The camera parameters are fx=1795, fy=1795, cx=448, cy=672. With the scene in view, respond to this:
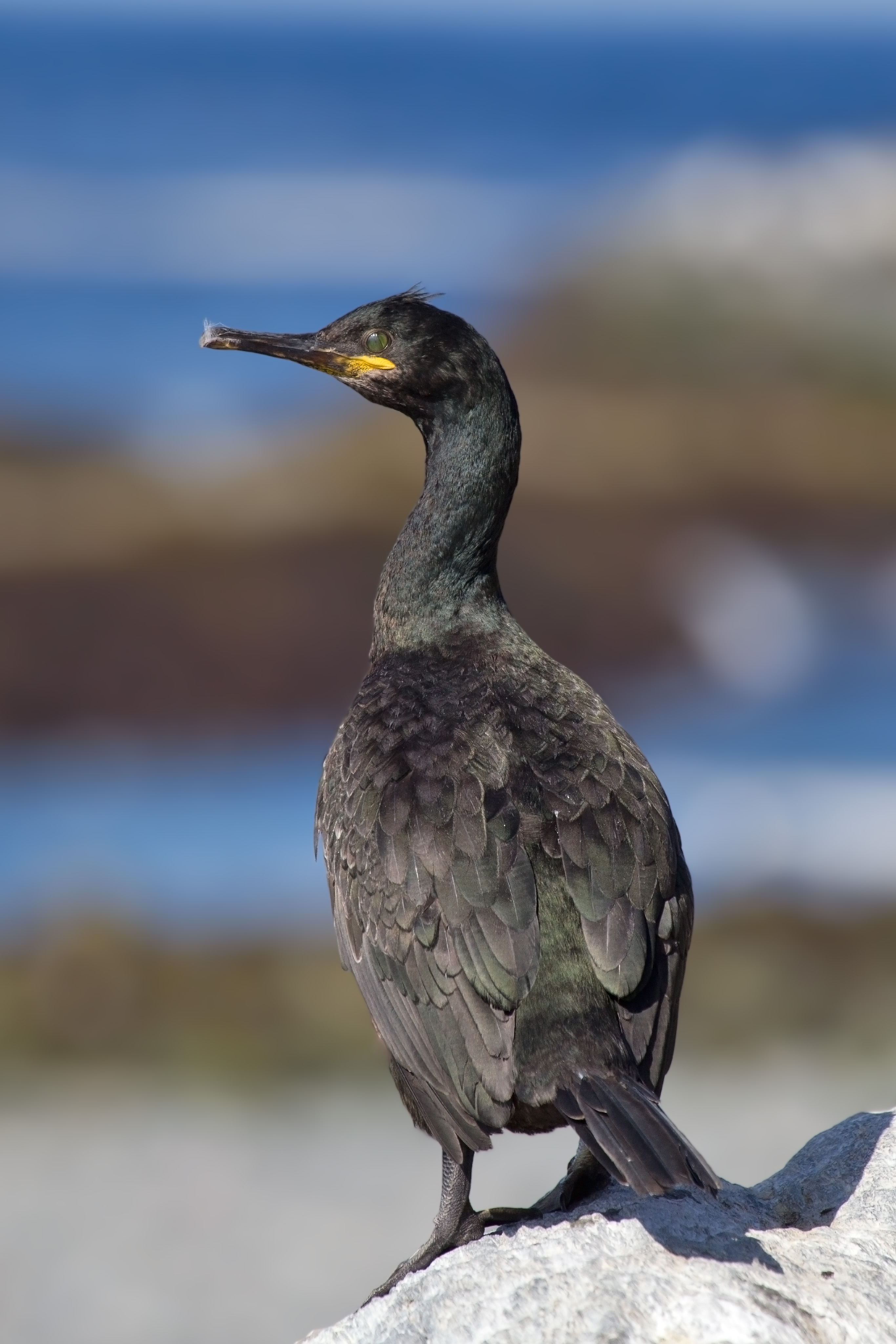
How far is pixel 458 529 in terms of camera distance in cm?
567

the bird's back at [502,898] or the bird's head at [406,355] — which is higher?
the bird's head at [406,355]

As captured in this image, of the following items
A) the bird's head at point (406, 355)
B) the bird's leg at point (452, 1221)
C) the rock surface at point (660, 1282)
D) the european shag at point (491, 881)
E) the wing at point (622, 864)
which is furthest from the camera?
the bird's head at point (406, 355)

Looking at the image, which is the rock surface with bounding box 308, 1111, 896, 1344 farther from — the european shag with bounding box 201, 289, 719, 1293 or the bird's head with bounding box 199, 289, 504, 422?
the bird's head with bounding box 199, 289, 504, 422

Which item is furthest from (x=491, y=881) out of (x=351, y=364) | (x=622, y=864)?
(x=351, y=364)

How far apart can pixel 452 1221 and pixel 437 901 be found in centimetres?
85

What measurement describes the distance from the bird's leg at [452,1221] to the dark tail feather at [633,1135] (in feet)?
1.63

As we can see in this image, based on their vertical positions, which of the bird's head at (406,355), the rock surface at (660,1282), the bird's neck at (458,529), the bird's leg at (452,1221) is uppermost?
the bird's head at (406,355)

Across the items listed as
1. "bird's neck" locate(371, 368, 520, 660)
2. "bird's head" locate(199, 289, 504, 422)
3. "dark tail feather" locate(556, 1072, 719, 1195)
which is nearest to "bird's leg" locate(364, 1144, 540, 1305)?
"dark tail feather" locate(556, 1072, 719, 1195)

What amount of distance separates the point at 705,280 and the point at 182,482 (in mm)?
8368

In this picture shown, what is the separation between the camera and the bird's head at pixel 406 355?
561 centimetres

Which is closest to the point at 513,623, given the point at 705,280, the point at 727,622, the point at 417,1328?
the point at 417,1328

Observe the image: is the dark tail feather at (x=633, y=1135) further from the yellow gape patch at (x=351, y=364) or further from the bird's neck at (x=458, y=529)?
the yellow gape patch at (x=351, y=364)

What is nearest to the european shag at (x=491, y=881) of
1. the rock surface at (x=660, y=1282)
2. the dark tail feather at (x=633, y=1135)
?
the dark tail feather at (x=633, y=1135)

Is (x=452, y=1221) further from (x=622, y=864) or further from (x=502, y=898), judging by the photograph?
(x=622, y=864)
